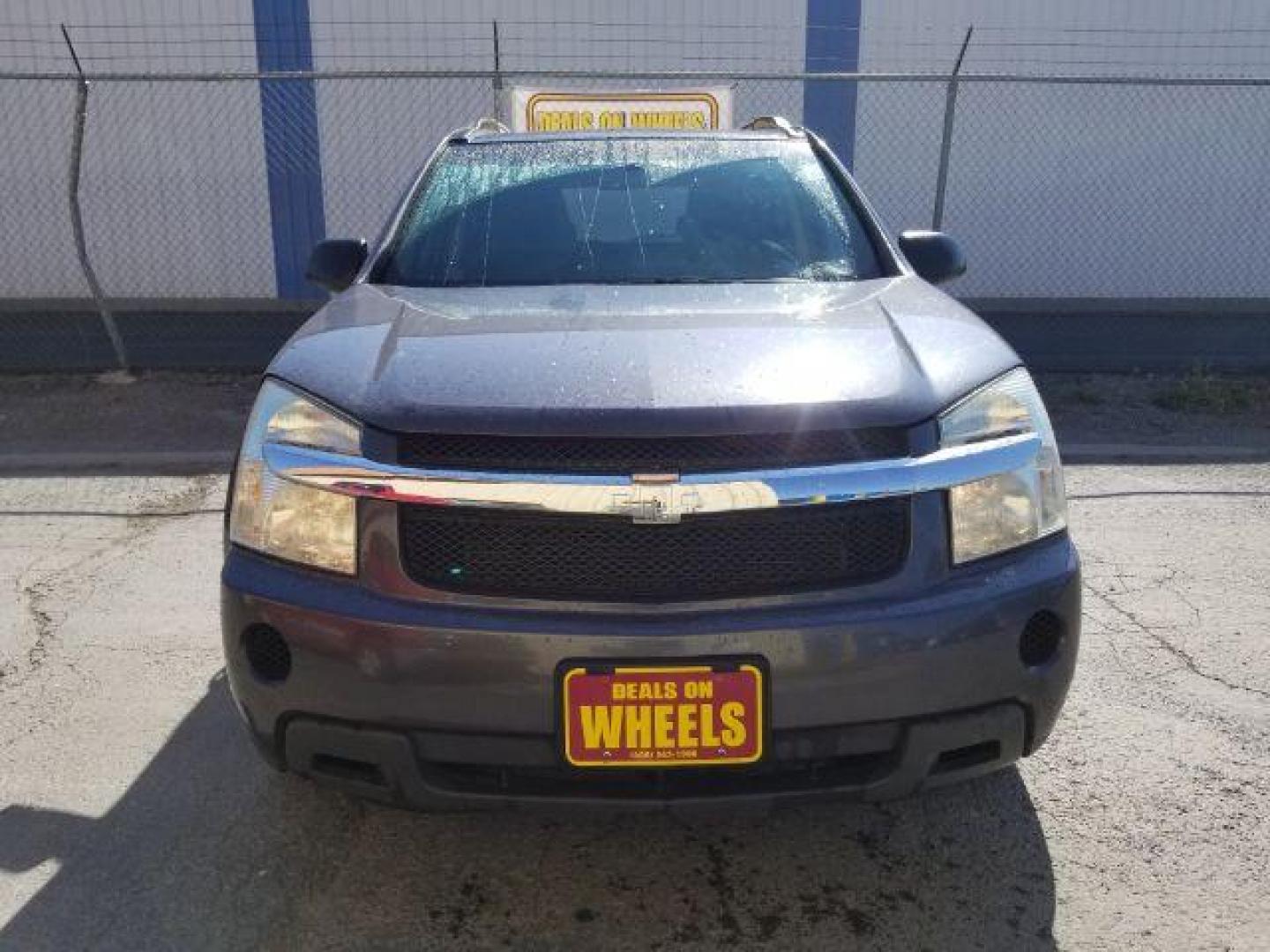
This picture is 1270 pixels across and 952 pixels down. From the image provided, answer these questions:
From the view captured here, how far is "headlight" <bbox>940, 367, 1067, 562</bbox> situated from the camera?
2.31 metres

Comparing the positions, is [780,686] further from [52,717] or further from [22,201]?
[22,201]

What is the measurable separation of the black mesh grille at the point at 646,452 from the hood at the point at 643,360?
0.08ft

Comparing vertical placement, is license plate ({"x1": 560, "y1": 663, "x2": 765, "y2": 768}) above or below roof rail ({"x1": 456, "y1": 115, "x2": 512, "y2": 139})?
below

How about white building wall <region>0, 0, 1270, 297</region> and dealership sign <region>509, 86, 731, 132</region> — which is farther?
white building wall <region>0, 0, 1270, 297</region>

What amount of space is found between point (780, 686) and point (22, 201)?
36.3ft

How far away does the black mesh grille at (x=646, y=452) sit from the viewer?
87.5 inches

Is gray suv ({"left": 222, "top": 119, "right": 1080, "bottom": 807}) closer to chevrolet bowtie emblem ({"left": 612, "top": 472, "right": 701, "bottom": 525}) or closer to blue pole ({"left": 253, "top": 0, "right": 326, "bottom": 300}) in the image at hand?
chevrolet bowtie emblem ({"left": 612, "top": 472, "right": 701, "bottom": 525})

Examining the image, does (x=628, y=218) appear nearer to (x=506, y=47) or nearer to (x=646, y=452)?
(x=646, y=452)

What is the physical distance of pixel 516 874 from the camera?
2.63 m

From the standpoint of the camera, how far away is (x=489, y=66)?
10266 millimetres

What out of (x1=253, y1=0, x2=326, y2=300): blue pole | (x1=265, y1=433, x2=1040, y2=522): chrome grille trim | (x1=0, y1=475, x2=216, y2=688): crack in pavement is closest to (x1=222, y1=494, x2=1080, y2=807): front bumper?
(x1=265, y1=433, x2=1040, y2=522): chrome grille trim

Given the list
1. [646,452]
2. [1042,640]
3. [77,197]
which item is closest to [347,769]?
[646,452]

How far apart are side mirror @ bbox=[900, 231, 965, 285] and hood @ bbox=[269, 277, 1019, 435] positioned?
626 millimetres

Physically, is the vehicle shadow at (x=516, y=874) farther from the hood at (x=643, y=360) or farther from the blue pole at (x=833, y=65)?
the blue pole at (x=833, y=65)
